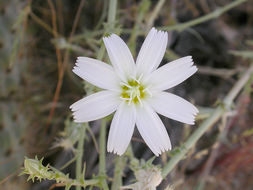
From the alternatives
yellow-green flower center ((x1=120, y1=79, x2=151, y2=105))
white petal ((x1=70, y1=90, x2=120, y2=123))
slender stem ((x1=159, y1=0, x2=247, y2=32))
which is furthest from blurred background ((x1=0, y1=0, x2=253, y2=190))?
white petal ((x1=70, y1=90, x2=120, y2=123))

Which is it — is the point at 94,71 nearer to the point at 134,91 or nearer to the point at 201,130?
the point at 134,91

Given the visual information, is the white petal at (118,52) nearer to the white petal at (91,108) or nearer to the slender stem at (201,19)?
the white petal at (91,108)

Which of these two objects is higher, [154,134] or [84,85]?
[84,85]

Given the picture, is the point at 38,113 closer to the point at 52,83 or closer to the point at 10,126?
→ the point at 52,83

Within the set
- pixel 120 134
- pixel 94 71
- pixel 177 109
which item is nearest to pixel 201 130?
pixel 177 109

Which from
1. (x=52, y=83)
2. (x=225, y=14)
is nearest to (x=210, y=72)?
(x=225, y=14)
